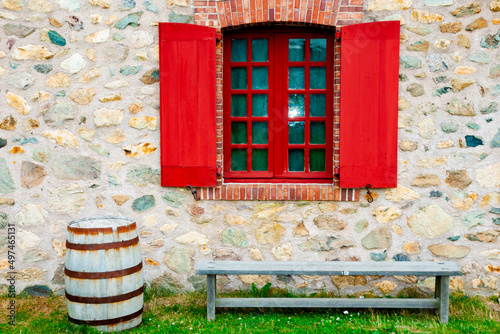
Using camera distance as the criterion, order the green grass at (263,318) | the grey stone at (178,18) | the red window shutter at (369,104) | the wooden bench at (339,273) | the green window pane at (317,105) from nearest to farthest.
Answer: the green grass at (263,318), the wooden bench at (339,273), the red window shutter at (369,104), the grey stone at (178,18), the green window pane at (317,105)

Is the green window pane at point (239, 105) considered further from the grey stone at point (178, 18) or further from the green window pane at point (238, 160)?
the grey stone at point (178, 18)

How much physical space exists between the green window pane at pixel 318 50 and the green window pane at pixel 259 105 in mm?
627

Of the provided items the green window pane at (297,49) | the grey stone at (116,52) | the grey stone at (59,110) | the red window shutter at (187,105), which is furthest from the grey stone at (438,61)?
the grey stone at (59,110)

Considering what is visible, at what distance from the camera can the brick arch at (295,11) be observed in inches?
149

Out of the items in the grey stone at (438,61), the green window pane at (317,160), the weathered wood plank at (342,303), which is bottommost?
the weathered wood plank at (342,303)

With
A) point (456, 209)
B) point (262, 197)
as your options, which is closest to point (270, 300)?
point (262, 197)

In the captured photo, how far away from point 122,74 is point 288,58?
1619 millimetres

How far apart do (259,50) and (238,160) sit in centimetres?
111

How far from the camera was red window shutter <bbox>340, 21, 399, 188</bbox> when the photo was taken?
12.3 feet

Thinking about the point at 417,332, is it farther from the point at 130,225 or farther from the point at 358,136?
the point at 130,225

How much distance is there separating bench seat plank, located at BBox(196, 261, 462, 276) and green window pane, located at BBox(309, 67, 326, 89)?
1.72 metres

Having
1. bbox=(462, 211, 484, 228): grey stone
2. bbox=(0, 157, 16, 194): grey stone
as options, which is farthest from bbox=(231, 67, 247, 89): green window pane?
bbox=(462, 211, 484, 228): grey stone

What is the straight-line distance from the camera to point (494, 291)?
12.7 feet

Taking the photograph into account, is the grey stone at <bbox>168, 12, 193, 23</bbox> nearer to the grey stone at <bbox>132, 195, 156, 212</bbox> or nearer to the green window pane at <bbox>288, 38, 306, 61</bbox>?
the green window pane at <bbox>288, 38, 306, 61</bbox>
